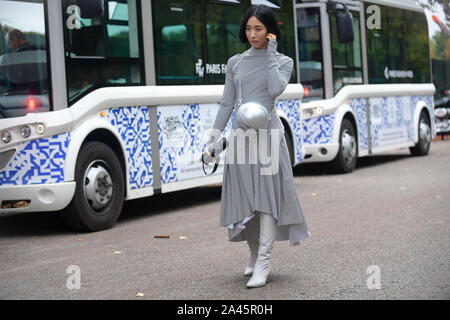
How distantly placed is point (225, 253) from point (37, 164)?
2.42 m

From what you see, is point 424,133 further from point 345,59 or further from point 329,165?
point 329,165

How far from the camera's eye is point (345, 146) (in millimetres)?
15383

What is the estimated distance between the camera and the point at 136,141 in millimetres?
9922

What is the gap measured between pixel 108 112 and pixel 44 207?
4.45ft

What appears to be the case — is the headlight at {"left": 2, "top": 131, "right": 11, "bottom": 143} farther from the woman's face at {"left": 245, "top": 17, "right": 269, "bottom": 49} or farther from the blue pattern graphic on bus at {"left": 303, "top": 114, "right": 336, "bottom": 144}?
the blue pattern graphic on bus at {"left": 303, "top": 114, "right": 336, "bottom": 144}

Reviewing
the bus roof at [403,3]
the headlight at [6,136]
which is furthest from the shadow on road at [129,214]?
the bus roof at [403,3]

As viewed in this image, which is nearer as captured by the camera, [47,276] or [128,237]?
[47,276]

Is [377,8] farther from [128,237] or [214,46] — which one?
[128,237]

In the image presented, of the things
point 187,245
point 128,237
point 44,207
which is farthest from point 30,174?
point 187,245

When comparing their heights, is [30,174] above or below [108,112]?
below

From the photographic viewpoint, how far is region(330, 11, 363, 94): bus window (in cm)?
1552

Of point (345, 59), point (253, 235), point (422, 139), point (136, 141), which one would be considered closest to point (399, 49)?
point (422, 139)

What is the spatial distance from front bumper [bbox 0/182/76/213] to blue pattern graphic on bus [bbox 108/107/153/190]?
3.84 ft

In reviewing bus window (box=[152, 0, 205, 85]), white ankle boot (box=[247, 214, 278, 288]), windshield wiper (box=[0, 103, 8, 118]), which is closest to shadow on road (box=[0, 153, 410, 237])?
windshield wiper (box=[0, 103, 8, 118])
